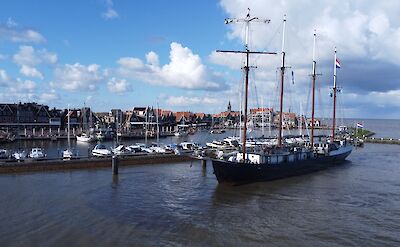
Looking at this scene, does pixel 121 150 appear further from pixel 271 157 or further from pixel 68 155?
pixel 271 157

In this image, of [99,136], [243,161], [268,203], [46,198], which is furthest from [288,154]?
[99,136]

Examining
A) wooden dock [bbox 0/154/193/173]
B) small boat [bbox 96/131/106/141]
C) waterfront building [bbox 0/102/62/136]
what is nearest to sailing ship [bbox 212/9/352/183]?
wooden dock [bbox 0/154/193/173]

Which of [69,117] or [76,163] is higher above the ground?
[69,117]

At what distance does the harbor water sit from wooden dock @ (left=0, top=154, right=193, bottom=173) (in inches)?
61.9

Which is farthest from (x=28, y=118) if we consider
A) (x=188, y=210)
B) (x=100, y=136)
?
(x=188, y=210)

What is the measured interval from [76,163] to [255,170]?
20.5 m

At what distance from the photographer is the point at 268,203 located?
31.7m

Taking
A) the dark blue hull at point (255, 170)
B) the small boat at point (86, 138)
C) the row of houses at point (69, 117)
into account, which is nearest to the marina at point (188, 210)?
the dark blue hull at point (255, 170)

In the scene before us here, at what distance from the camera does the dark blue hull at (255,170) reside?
37.8 meters

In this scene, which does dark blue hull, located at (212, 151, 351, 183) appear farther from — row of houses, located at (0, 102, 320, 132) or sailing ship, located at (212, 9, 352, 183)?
row of houses, located at (0, 102, 320, 132)

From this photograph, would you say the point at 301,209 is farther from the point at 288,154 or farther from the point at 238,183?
the point at 288,154

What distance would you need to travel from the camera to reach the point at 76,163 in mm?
44125

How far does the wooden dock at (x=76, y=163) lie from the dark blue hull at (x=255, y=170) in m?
15.2

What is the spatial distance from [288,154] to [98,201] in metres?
24.7
